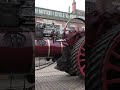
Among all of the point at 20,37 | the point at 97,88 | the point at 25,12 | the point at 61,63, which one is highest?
the point at 25,12

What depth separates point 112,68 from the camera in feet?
7.04

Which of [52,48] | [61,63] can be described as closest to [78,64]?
[61,63]

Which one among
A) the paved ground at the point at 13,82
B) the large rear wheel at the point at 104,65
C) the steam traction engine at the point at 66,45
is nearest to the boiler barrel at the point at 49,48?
the steam traction engine at the point at 66,45

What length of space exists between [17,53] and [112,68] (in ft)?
2.24

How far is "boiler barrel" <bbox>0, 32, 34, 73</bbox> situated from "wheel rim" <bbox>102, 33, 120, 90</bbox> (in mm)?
517

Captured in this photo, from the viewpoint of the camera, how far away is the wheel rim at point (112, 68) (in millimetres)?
2098

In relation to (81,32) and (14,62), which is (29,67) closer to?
(14,62)

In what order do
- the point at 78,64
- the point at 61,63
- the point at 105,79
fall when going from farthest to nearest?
the point at 61,63 → the point at 78,64 → the point at 105,79

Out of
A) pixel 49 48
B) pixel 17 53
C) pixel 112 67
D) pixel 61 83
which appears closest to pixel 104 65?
pixel 112 67

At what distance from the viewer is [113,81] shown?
2135 mm

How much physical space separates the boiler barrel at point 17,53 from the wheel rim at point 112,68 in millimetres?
517

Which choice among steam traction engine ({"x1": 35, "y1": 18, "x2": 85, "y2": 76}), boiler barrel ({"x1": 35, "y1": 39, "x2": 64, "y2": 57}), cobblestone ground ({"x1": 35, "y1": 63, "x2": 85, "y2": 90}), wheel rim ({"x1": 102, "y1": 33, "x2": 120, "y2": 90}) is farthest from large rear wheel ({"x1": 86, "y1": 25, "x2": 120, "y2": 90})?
boiler barrel ({"x1": 35, "y1": 39, "x2": 64, "y2": 57})

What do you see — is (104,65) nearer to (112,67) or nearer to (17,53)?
(112,67)

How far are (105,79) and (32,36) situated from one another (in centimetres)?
59
